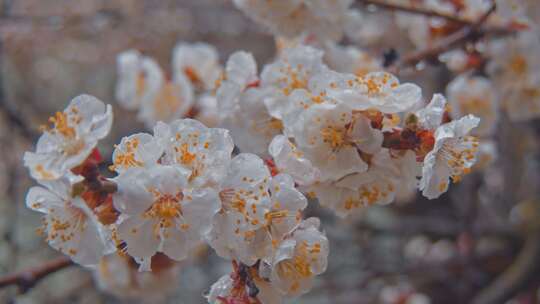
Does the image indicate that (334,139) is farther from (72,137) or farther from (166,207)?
(72,137)

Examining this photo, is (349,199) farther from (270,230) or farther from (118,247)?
(118,247)

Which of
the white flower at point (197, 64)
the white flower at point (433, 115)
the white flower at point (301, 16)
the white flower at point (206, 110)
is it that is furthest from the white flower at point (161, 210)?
the white flower at point (197, 64)

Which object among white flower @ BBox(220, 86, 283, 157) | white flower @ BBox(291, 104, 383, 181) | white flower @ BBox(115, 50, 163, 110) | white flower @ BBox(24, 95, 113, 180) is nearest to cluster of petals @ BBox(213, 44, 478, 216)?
white flower @ BBox(291, 104, 383, 181)

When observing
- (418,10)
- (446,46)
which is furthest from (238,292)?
(418,10)

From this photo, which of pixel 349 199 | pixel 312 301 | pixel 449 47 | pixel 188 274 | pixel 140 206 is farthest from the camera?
pixel 188 274

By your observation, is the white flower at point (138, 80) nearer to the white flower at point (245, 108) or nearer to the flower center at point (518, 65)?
the white flower at point (245, 108)

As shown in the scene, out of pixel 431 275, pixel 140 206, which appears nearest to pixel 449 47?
pixel 140 206

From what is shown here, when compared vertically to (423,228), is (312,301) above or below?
below
